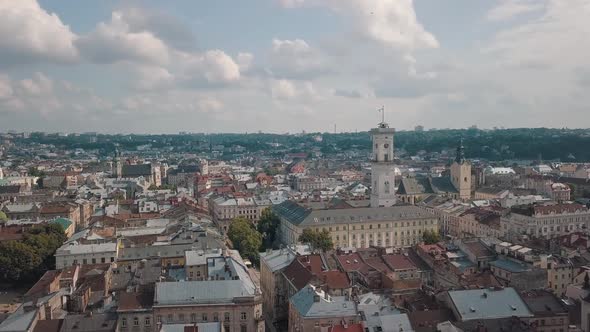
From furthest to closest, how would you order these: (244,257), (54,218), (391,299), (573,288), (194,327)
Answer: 1. (54,218)
2. (244,257)
3. (573,288)
4. (391,299)
5. (194,327)

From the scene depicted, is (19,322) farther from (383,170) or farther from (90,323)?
(383,170)

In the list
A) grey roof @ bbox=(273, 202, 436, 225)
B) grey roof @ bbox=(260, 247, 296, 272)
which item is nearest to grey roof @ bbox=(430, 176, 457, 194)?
grey roof @ bbox=(273, 202, 436, 225)

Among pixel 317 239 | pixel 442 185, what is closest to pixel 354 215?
pixel 317 239

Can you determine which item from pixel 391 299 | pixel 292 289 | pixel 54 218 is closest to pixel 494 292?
pixel 391 299

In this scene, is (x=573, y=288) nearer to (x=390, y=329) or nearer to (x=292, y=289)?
(x=390, y=329)

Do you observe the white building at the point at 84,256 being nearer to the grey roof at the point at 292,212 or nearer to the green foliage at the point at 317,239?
the green foliage at the point at 317,239

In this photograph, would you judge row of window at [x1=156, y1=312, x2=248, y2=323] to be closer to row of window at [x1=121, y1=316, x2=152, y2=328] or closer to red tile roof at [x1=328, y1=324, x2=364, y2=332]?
row of window at [x1=121, y1=316, x2=152, y2=328]

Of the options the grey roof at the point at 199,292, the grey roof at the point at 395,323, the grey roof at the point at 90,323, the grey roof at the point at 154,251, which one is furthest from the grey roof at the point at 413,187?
the grey roof at the point at 90,323
